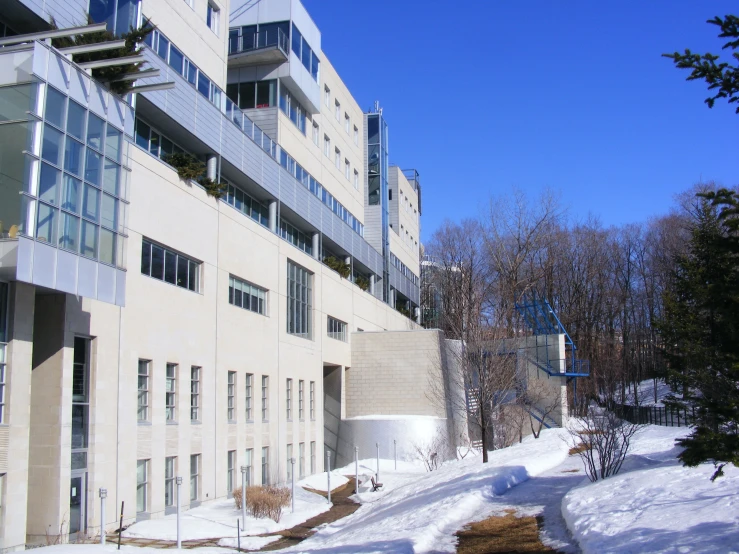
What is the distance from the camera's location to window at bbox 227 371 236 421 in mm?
27328

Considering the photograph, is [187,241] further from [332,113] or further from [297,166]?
[332,113]

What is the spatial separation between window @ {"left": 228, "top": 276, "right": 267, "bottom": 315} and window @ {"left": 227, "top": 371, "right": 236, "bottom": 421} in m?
2.76

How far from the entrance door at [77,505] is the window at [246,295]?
1046cm

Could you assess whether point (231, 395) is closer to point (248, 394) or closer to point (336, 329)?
point (248, 394)

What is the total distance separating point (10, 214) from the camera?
15.5 m

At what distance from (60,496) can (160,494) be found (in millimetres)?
4701

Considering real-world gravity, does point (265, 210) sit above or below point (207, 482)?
above

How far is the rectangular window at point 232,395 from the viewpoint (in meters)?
27.3

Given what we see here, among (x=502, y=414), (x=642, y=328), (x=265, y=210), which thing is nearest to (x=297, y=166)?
(x=265, y=210)

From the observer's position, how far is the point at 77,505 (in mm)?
18078

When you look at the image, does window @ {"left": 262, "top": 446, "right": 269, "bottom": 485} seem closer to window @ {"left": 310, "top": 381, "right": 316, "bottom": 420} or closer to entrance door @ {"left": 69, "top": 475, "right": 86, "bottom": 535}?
window @ {"left": 310, "top": 381, "right": 316, "bottom": 420}

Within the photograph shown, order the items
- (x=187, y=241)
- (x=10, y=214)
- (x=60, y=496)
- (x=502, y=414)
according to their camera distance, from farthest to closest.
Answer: (x=502, y=414), (x=187, y=241), (x=60, y=496), (x=10, y=214)

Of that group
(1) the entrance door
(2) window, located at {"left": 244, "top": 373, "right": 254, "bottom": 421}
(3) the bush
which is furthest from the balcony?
(1) the entrance door

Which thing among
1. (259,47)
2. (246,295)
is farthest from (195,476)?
(259,47)
